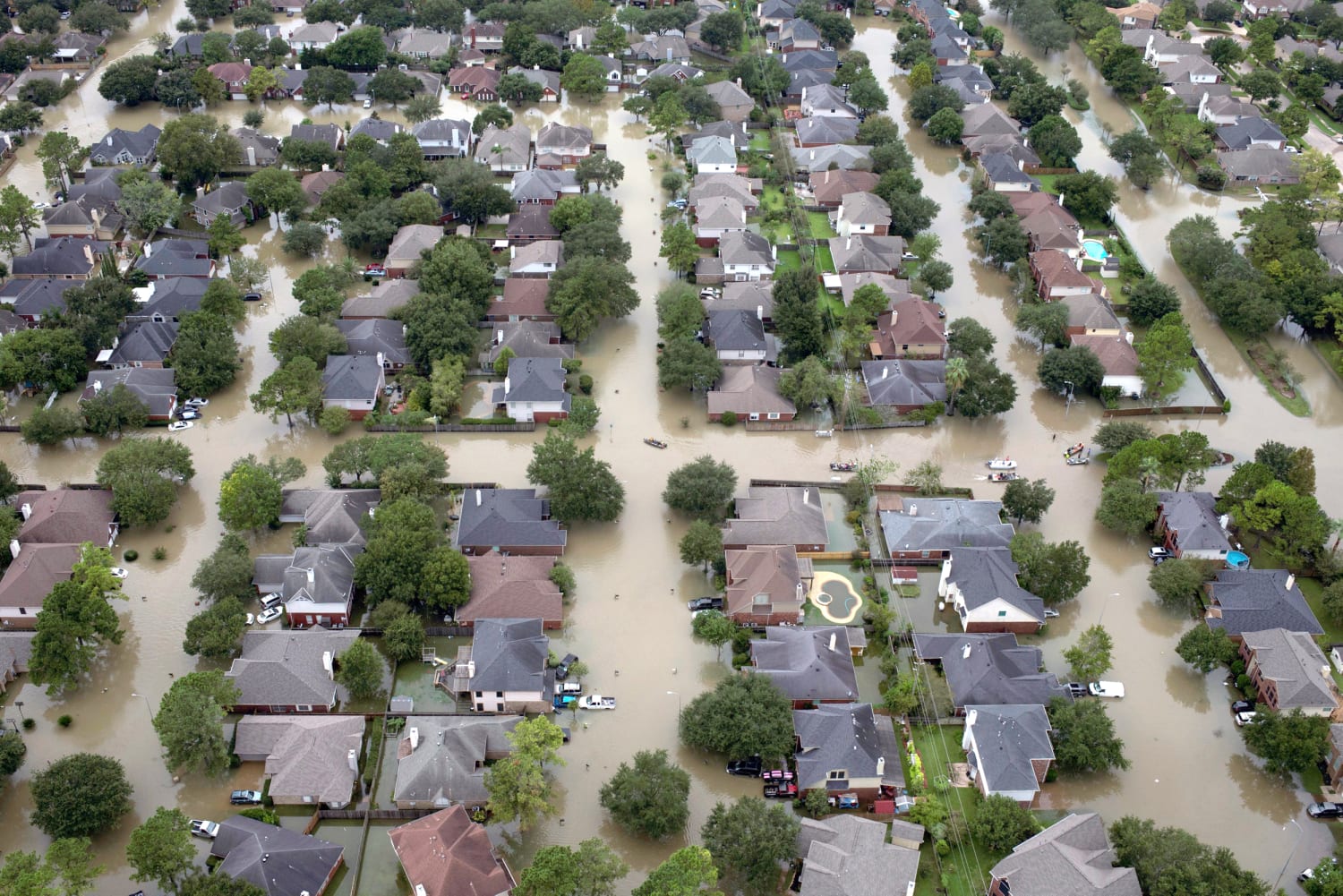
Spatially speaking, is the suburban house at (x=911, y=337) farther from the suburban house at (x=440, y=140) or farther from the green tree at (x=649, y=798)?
the suburban house at (x=440, y=140)

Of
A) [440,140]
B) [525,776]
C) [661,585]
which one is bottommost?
[440,140]

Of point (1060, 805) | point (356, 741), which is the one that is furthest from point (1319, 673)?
point (356, 741)

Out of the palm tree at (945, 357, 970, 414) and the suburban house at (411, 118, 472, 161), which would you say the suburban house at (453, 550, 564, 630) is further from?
the suburban house at (411, 118, 472, 161)

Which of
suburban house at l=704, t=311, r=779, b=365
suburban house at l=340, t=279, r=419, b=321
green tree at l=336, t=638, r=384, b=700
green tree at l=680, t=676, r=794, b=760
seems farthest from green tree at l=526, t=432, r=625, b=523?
suburban house at l=340, t=279, r=419, b=321

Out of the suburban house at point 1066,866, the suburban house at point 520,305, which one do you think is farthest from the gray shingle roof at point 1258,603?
the suburban house at point 520,305

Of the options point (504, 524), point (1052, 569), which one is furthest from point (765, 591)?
point (1052, 569)

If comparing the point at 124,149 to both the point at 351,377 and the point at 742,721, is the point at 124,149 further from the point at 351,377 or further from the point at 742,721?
the point at 742,721

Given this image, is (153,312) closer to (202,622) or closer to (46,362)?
(46,362)

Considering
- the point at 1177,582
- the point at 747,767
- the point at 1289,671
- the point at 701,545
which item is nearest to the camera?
the point at 747,767
